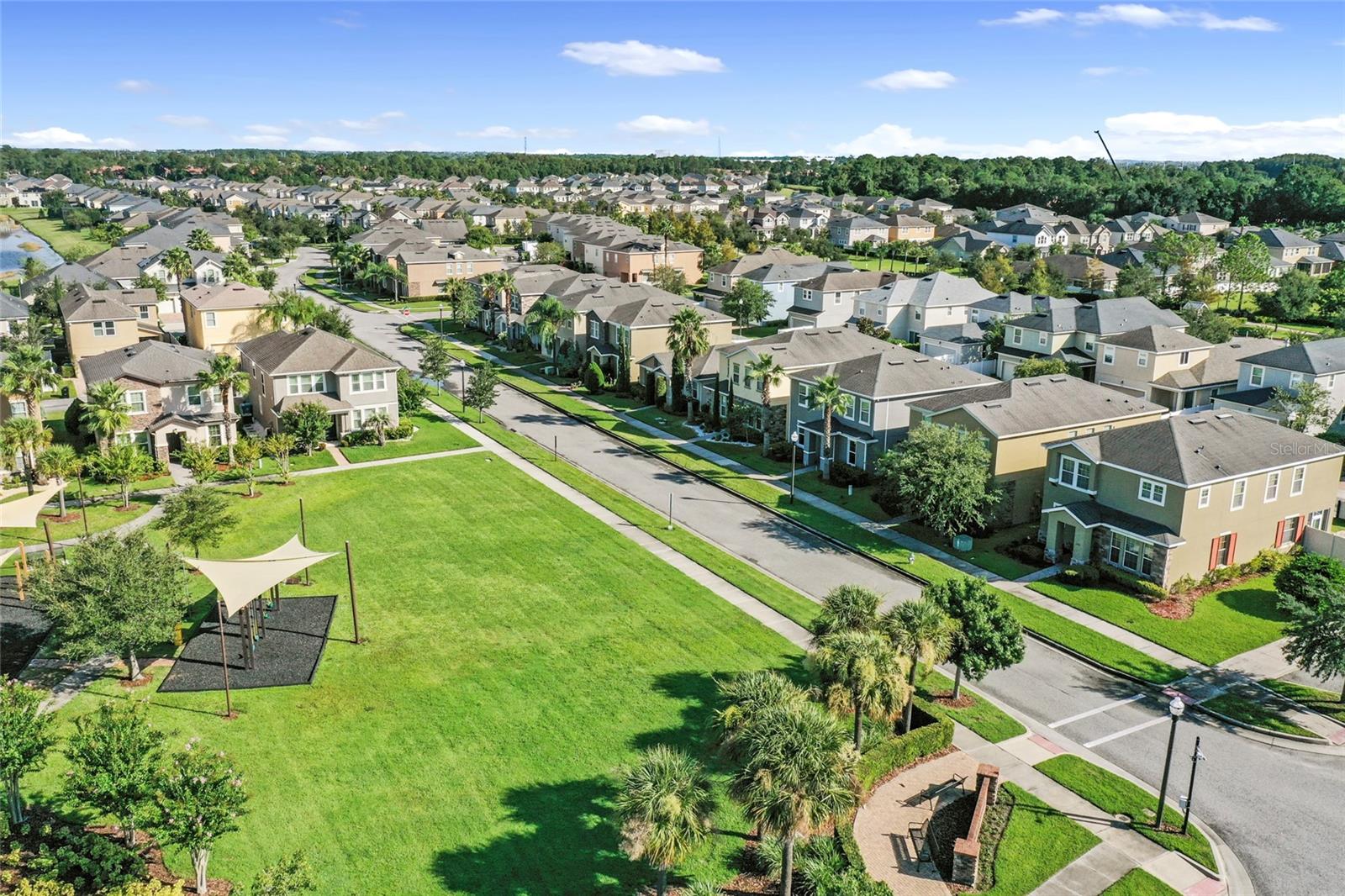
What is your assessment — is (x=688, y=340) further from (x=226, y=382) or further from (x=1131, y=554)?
(x=1131, y=554)

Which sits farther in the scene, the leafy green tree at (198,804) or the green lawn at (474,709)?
the green lawn at (474,709)

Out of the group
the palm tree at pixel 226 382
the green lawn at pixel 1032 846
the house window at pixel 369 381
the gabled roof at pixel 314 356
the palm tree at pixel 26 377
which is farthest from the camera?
the house window at pixel 369 381

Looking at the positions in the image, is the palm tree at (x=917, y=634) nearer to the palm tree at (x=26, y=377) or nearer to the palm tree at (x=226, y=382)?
the palm tree at (x=226, y=382)

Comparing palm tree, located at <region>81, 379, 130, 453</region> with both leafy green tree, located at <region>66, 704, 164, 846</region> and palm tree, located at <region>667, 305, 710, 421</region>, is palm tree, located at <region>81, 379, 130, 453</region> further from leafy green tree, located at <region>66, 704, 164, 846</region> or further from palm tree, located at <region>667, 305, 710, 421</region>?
palm tree, located at <region>667, 305, 710, 421</region>

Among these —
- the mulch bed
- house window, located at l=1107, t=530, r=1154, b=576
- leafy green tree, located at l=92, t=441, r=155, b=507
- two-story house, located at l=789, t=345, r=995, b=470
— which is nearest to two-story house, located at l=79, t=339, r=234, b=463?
leafy green tree, located at l=92, t=441, r=155, b=507

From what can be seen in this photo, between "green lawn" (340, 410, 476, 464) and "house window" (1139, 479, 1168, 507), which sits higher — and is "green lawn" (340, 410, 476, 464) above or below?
below

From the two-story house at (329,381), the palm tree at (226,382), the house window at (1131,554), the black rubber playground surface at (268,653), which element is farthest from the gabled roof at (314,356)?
the house window at (1131,554)
